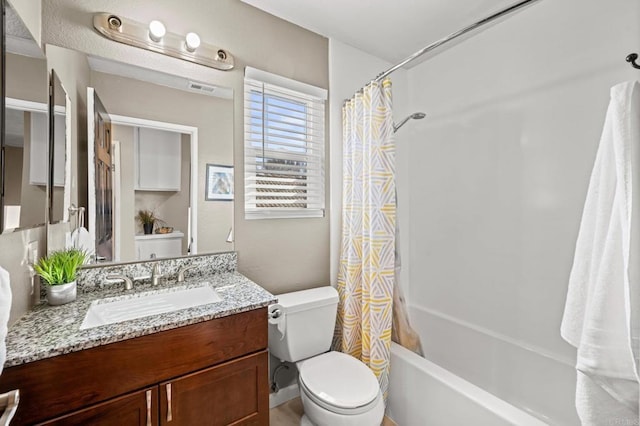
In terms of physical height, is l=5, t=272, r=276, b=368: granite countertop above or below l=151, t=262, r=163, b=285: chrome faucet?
below

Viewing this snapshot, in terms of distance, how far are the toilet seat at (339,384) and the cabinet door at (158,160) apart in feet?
4.13

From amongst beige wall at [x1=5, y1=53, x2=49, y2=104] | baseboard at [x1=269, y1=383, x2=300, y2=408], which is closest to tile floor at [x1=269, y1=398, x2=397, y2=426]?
baseboard at [x1=269, y1=383, x2=300, y2=408]

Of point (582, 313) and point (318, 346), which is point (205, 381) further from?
point (582, 313)

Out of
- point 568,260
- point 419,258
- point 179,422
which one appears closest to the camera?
point 179,422

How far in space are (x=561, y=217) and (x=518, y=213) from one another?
0.76 feet

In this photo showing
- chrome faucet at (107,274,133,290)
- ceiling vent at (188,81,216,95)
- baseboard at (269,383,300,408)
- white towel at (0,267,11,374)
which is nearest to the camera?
white towel at (0,267,11,374)

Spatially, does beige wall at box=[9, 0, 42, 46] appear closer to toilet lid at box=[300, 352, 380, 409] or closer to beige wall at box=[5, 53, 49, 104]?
beige wall at box=[5, 53, 49, 104]

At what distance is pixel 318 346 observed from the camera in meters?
1.74

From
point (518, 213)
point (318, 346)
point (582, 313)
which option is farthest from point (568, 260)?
point (318, 346)

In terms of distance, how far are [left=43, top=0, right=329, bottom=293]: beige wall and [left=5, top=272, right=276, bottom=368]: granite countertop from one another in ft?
1.62

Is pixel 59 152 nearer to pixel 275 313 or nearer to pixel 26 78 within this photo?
pixel 26 78

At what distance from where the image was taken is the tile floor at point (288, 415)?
172cm

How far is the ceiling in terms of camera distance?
5.80 ft

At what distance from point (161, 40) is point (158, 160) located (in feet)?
2.07
